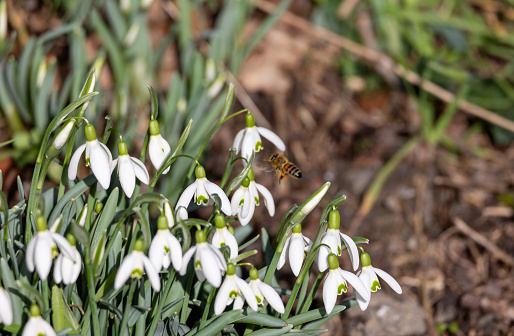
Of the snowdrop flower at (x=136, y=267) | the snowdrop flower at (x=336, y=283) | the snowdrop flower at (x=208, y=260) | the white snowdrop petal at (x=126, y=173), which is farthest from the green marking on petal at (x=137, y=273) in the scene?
the snowdrop flower at (x=336, y=283)

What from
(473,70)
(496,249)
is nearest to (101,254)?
(496,249)

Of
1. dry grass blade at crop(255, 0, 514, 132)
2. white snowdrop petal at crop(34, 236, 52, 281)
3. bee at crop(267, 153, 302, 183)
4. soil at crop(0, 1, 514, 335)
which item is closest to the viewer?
white snowdrop petal at crop(34, 236, 52, 281)

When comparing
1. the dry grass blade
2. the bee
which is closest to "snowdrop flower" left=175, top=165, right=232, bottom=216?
the bee

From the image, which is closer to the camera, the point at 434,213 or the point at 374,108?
the point at 434,213

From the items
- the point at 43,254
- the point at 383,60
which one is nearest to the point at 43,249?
the point at 43,254

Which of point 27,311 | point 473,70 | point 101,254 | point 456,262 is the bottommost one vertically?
point 456,262

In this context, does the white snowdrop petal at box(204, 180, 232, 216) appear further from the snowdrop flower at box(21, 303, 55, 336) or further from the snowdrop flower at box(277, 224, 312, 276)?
the snowdrop flower at box(21, 303, 55, 336)

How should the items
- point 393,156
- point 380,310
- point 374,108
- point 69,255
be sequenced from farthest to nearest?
point 374,108 → point 393,156 → point 380,310 → point 69,255

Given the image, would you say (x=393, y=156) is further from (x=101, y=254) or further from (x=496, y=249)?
(x=101, y=254)
